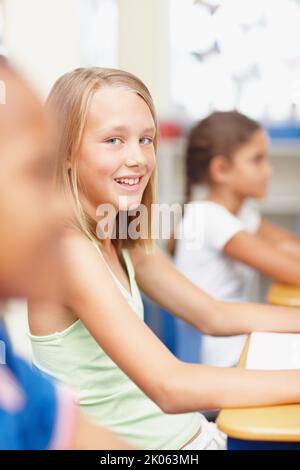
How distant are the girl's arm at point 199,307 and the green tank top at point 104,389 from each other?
0.12m

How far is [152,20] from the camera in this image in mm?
1035

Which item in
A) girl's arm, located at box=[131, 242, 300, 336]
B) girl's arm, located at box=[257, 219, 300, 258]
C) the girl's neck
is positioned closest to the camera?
girl's arm, located at box=[131, 242, 300, 336]

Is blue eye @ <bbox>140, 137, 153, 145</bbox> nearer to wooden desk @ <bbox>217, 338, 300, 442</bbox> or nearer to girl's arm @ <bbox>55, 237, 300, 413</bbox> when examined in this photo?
girl's arm @ <bbox>55, 237, 300, 413</bbox>

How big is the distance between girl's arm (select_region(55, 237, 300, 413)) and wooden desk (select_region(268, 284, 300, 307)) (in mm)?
421

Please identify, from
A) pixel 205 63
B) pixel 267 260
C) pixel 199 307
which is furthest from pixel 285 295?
pixel 205 63

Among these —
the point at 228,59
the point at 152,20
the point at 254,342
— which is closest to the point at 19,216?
the point at 254,342

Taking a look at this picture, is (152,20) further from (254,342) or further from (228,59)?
(228,59)

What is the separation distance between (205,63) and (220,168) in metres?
0.75

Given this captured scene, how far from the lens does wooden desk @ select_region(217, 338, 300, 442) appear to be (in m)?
0.53

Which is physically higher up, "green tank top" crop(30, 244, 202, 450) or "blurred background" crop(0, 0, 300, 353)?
"blurred background" crop(0, 0, 300, 353)

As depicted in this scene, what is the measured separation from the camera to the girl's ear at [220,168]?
1329 millimetres

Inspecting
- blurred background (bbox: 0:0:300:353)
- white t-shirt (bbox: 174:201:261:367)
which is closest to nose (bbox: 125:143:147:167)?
blurred background (bbox: 0:0:300:353)

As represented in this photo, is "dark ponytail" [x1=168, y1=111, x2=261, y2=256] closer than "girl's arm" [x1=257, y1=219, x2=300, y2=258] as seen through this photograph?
Yes

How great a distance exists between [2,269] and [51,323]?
18.8 inches
